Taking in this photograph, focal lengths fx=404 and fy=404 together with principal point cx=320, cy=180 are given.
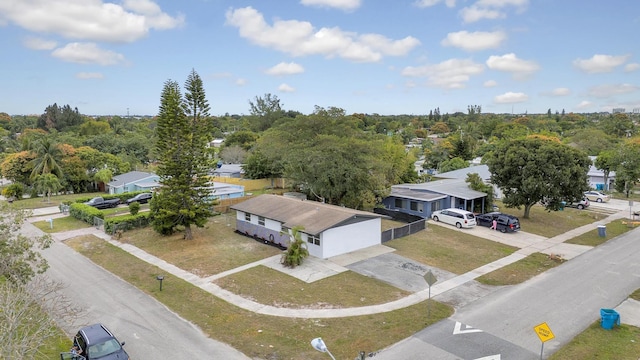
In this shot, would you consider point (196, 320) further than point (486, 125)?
No

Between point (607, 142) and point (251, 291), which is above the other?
point (607, 142)

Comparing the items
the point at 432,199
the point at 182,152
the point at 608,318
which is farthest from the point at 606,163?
the point at 182,152

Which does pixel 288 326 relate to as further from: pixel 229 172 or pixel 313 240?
pixel 229 172

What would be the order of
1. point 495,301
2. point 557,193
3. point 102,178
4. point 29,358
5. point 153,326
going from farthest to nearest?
point 102,178, point 557,193, point 495,301, point 153,326, point 29,358

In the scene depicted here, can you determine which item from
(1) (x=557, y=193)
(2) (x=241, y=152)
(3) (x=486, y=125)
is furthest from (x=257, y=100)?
(1) (x=557, y=193)

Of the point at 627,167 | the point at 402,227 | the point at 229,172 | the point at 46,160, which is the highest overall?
the point at 46,160

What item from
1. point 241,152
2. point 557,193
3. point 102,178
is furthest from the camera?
point 241,152

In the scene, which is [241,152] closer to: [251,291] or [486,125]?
[251,291]

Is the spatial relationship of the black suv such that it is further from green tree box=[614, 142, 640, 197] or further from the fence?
green tree box=[614, 142, 640, 197]

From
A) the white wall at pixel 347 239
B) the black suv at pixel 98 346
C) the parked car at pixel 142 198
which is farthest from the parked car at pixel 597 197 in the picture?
the black suv at pixel 98 346
